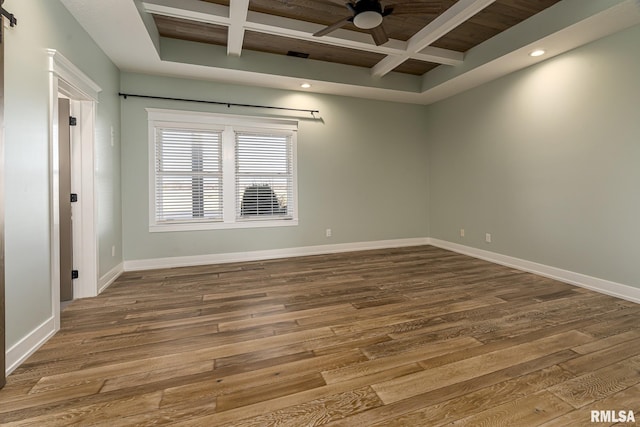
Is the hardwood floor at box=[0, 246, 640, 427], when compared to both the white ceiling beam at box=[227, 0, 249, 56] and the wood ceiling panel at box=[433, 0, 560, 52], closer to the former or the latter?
the white ceiling beam at box=[227, 0, 249, 56]

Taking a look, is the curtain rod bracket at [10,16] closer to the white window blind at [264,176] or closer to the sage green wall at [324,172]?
the sage green wall at [324,172]

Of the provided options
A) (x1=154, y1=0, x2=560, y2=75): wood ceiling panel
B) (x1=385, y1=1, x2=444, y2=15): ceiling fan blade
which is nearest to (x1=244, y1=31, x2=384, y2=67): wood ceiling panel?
(x1=154, y1=0, x2=560, y2=75): wood ceiling panel

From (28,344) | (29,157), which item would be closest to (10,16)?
(29,157)

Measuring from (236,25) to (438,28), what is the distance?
2298mm

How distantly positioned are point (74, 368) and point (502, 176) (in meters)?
5.18

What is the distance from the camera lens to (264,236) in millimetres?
4793

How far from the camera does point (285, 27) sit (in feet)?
11.2

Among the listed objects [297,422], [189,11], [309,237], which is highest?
[189,11]

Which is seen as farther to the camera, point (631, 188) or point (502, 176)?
point (502, 176)

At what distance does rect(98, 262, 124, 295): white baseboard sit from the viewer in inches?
130

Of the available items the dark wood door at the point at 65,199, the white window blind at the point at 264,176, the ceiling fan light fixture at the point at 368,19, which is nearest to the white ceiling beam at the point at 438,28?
the ceiling fan light fixture at the point at 368,19

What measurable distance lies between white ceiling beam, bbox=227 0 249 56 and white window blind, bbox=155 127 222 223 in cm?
124

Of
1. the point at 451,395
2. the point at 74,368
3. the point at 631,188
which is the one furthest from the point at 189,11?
the point at 631,188

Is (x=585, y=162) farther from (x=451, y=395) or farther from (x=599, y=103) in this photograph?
(x=451, y=395)
